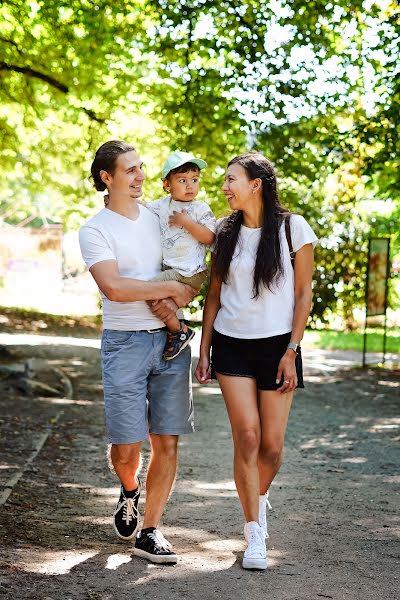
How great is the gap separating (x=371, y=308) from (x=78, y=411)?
6.53 m

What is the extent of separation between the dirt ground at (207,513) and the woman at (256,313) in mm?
448

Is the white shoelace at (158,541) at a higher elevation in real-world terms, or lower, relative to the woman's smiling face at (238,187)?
lower

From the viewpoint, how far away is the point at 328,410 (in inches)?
490

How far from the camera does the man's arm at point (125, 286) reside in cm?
529

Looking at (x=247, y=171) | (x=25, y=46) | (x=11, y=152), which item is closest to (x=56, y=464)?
(x=247, y=171)

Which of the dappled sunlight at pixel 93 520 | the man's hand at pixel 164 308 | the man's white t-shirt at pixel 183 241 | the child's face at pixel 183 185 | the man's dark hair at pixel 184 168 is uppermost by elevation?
the man's dark hair at pixel 184 168

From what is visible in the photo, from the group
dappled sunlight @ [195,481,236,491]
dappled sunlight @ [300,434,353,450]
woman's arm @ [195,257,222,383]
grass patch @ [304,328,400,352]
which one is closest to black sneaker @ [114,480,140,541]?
woman's arm @ [195,257,222,383]

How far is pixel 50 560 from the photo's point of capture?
551cm

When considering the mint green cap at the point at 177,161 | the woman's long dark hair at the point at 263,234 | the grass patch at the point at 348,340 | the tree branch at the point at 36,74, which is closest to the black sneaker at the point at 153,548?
the woman's long dark hair at the point at 263,234

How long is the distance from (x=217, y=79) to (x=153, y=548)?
11.7 metres

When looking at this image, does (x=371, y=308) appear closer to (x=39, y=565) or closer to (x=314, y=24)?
(x=314, y=24)

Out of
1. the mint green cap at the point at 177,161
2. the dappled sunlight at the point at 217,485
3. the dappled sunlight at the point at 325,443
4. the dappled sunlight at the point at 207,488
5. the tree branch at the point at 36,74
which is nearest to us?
the mint green cap at the point at 177,161

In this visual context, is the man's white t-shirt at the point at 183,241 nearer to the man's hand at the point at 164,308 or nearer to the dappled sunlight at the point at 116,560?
the man's hand at the point at 164,308

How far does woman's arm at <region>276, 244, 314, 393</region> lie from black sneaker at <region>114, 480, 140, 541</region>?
1.06 meters
